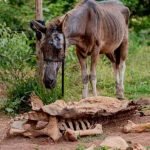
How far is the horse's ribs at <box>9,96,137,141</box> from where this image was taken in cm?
837

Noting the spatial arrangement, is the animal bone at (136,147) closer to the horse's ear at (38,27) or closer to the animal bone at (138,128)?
the animal bone at (138,128)

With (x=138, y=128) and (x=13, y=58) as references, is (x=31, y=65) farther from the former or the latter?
(x=138, y=128)

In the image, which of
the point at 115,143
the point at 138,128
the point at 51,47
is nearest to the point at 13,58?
the point at 51,47

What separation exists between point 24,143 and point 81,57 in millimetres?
2917

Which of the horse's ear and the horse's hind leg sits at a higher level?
the horse's ear

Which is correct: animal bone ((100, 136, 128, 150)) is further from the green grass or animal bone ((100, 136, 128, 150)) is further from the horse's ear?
the green grass

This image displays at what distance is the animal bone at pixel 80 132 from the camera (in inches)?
322

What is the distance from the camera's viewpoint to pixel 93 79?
10648 millimetres

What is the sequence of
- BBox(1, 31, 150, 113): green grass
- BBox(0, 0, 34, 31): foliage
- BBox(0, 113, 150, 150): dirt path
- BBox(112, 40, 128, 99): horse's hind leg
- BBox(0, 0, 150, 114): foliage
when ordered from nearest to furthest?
BBox(0, 113, 150, 150): dirt path, BBox(1, 31, 150, 113): green grass, BBox(0, 0, 150, 114): foliage, BBox(112, 40, 128, 99): horse's hind leg, BBox(0, 0, 34, 31): foliage

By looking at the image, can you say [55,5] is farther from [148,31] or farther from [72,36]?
[72,36]

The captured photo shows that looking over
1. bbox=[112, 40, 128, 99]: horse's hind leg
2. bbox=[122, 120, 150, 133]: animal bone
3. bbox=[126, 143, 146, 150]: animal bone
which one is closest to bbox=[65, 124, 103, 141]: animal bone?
bbox=[122, 120, 150, 133]: animal bone

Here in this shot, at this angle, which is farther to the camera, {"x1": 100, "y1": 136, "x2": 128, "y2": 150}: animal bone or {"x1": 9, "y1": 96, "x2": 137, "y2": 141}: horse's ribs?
{"x1": 9, "y1": 96, "x2": 137, "y2": 141}: horse's ribs

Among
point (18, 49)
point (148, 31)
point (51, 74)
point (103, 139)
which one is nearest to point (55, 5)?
point (148, 31)

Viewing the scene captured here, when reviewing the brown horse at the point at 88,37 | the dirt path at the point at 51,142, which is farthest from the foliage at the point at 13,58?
the dirt path at the point at 51,142
